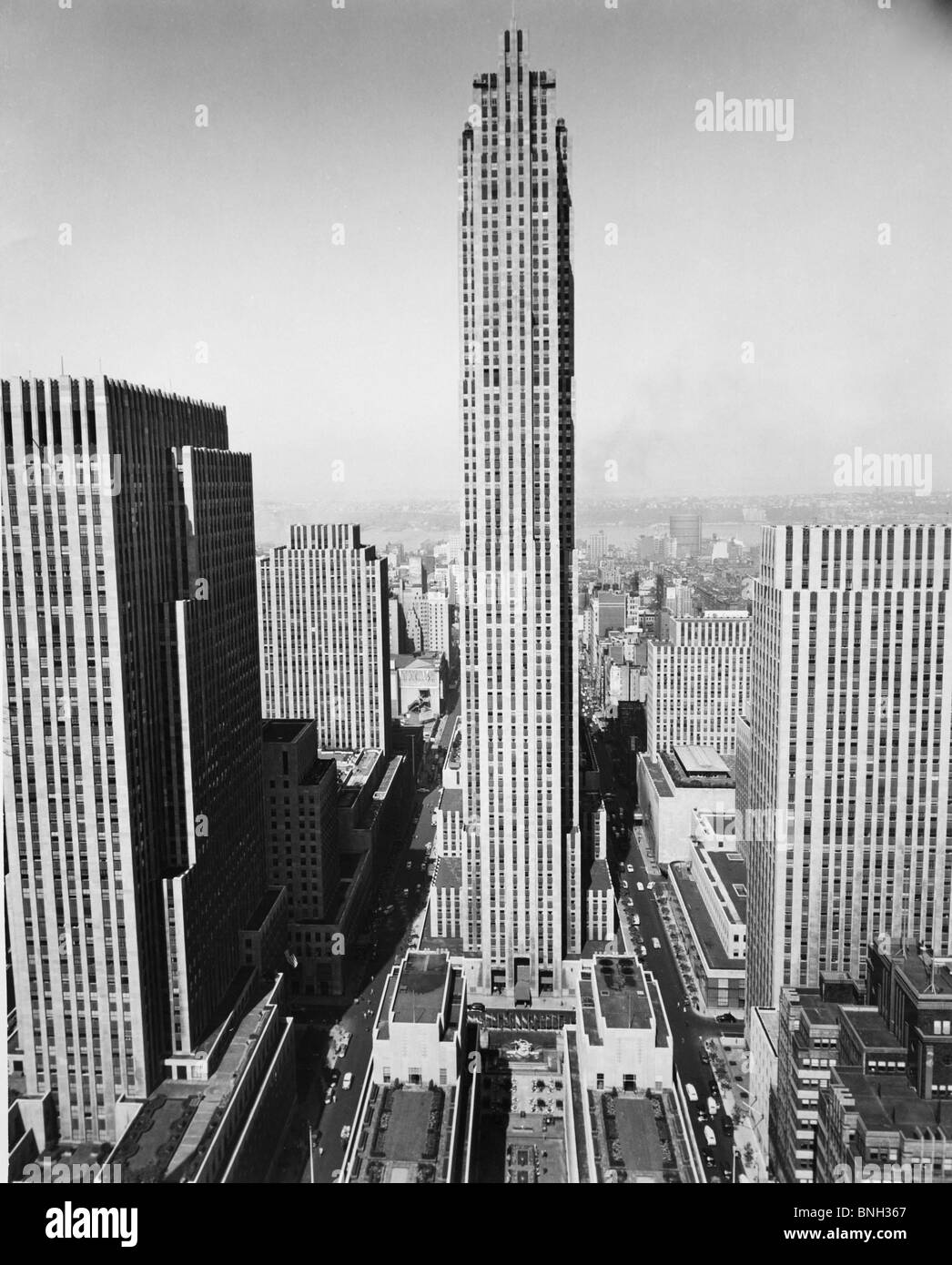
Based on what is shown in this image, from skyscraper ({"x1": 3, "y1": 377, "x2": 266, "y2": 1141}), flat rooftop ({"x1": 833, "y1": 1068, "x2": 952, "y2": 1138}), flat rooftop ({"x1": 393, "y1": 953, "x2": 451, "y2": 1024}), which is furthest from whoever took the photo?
flat rooftop ({"x1": 393, "y1": 953, "x2": 451, "y2": 1024})

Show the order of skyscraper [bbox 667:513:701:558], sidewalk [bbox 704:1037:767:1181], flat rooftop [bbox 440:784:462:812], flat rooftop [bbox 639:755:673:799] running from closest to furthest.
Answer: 1. sidewalk [bbox 704:1037:767:1181]
2. skyscraper [bbox 667:513:701:558]
3. flat rooftop [bbox 440:784:462:812]
4. flat rooftop [bbox 639:755:673:799]

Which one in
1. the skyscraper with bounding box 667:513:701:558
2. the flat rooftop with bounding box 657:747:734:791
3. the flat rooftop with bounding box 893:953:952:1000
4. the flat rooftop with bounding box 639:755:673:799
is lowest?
the flat rooftop with bounding box 639:755:673:799

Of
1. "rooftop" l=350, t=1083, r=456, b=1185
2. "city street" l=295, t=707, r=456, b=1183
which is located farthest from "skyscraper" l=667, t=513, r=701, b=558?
"city street" l=295, t=707, r=456, b=1183

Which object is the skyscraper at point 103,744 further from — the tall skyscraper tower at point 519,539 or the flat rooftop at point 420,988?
the tall skyscraper tower at point 519,539

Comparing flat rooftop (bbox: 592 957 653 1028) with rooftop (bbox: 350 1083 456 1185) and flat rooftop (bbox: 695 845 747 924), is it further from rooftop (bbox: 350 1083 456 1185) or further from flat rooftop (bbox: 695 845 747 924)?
flat rooftop (bbox: 695 845 747 924)

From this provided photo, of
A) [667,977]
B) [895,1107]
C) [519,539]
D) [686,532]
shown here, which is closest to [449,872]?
[667,977]
